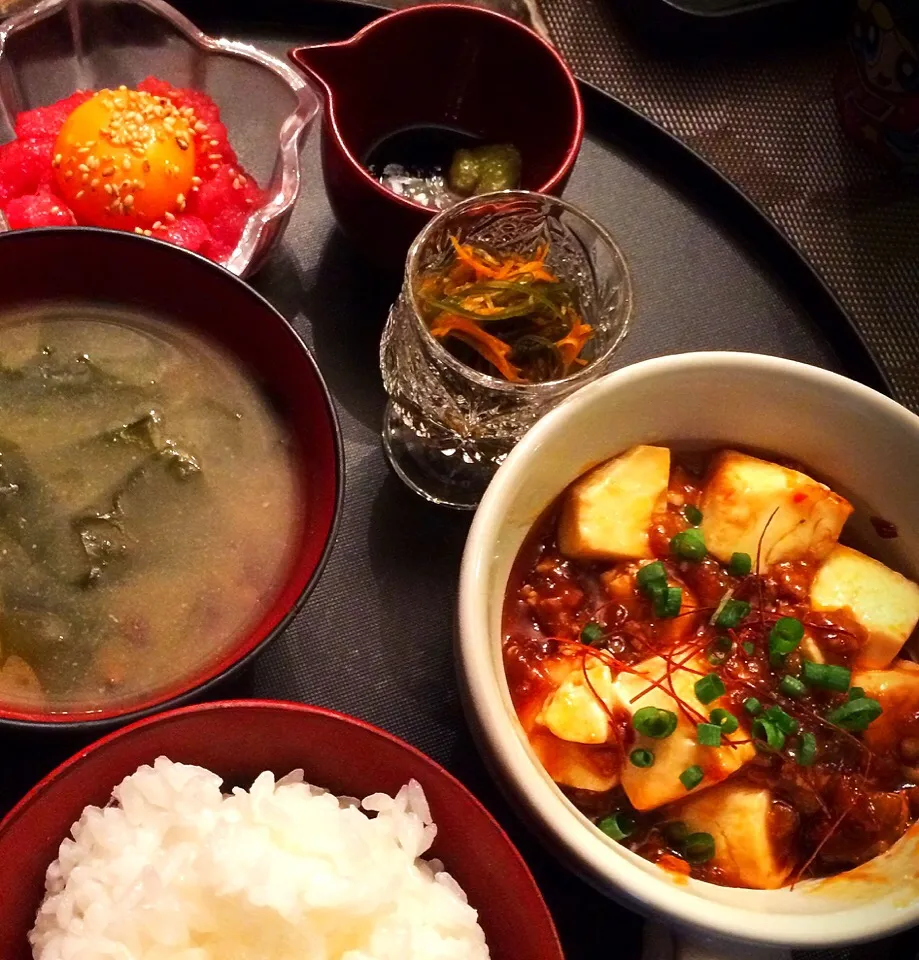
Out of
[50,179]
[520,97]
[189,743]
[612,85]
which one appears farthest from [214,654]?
[612,85]

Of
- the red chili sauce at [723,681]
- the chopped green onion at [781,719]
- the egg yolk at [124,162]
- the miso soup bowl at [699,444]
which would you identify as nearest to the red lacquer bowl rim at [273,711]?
the miso soup bowl at [699,444]

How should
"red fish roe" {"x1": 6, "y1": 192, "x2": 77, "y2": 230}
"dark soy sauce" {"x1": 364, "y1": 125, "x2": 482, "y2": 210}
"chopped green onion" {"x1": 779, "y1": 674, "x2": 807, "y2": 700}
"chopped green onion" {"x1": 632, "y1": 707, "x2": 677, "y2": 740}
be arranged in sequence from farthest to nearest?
"dark soy sauce" {"x1": 364, "y1": 125, "x2": 482, "y2": 210} < "red fish roe" {"x1": 6, "y1": 192, "x2": 77, "y2": 230} < "chopped green onion" {"x1": 779, "y1": 674, "x2": 807, "y2": 700} < "chopped green onion" {"x1": 632, "y1": 707, "x2": 677, "y2": 740}

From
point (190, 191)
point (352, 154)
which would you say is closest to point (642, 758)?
point (352, 154)

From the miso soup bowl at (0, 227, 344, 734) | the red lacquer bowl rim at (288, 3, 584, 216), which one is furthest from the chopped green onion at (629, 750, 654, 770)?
the red lacquer bowl rim at (288, 3, 584, 216)

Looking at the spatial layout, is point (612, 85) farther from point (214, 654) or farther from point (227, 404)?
point (214, 654)

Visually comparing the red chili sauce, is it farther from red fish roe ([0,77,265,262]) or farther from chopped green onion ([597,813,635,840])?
red fish roe ([0,77,265,262])
